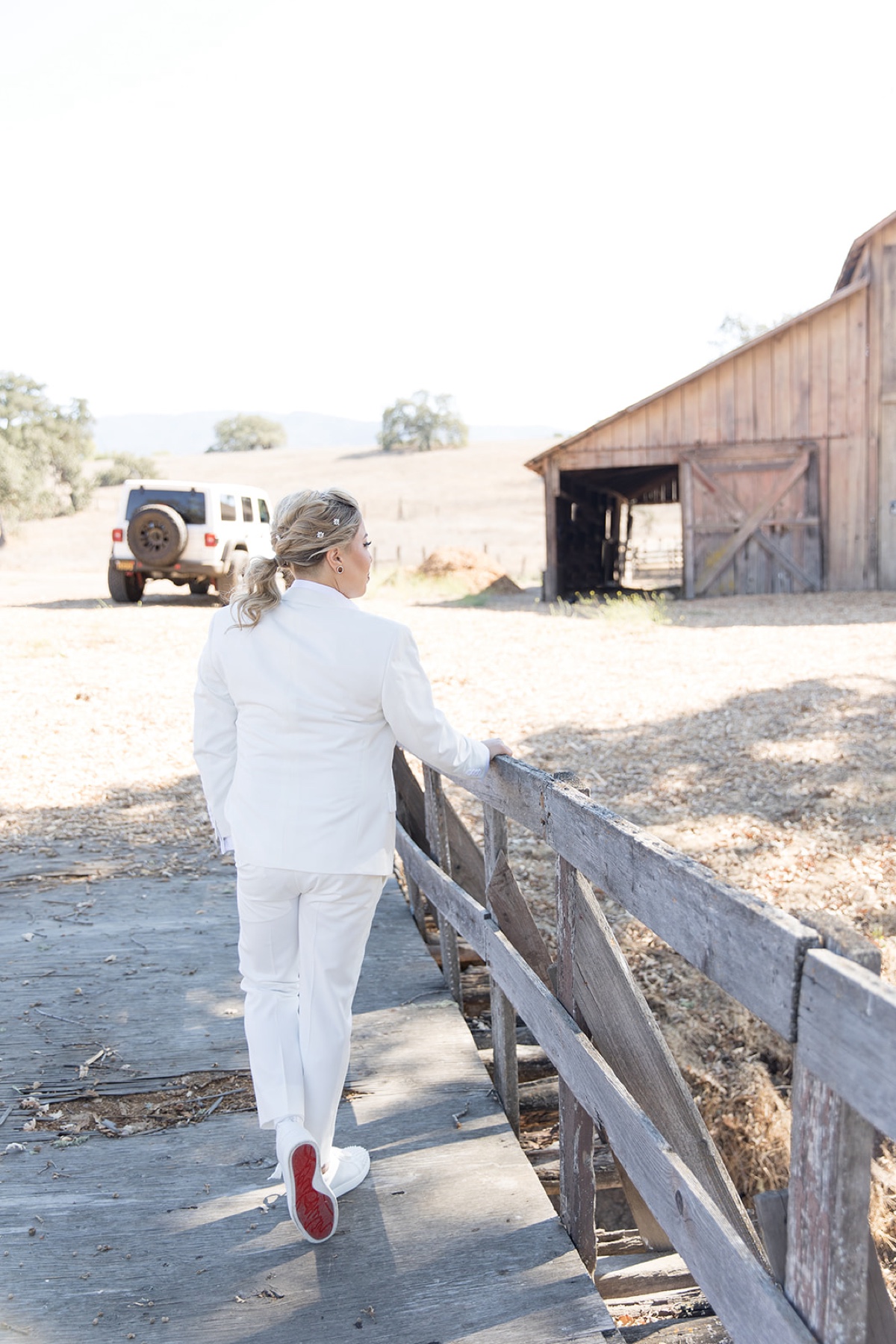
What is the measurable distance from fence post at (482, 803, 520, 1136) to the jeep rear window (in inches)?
609

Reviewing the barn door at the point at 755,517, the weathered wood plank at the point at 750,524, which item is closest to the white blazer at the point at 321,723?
the barn door at the point at 755,517

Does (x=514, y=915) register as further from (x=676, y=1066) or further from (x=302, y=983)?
(x=676, y=1066)

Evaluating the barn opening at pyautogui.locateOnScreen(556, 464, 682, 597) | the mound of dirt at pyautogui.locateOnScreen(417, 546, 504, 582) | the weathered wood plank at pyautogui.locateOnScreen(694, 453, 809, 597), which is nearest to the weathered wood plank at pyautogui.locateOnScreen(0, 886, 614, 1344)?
the weathered wood plank at pyautogui.locateOnScreen(694, 453, 809, 597)

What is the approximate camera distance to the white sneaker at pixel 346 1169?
8.96ft

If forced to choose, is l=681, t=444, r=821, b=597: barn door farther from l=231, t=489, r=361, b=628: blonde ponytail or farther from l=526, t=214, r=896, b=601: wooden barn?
l=231, t=489, r=361, b=628: blonde ponytail

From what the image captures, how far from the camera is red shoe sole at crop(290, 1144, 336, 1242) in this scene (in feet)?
8.03

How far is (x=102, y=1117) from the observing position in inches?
125

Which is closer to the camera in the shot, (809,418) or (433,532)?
(809,418)

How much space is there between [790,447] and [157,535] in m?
11.3

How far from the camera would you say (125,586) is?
18.4 metres

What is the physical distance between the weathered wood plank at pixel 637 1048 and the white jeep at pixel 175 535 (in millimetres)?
15354

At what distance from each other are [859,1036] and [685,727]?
7.72 meters

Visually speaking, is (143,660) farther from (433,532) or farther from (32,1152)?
(433,532)

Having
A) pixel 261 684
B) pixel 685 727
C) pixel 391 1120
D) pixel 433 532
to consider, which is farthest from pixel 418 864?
pixel 433 532
